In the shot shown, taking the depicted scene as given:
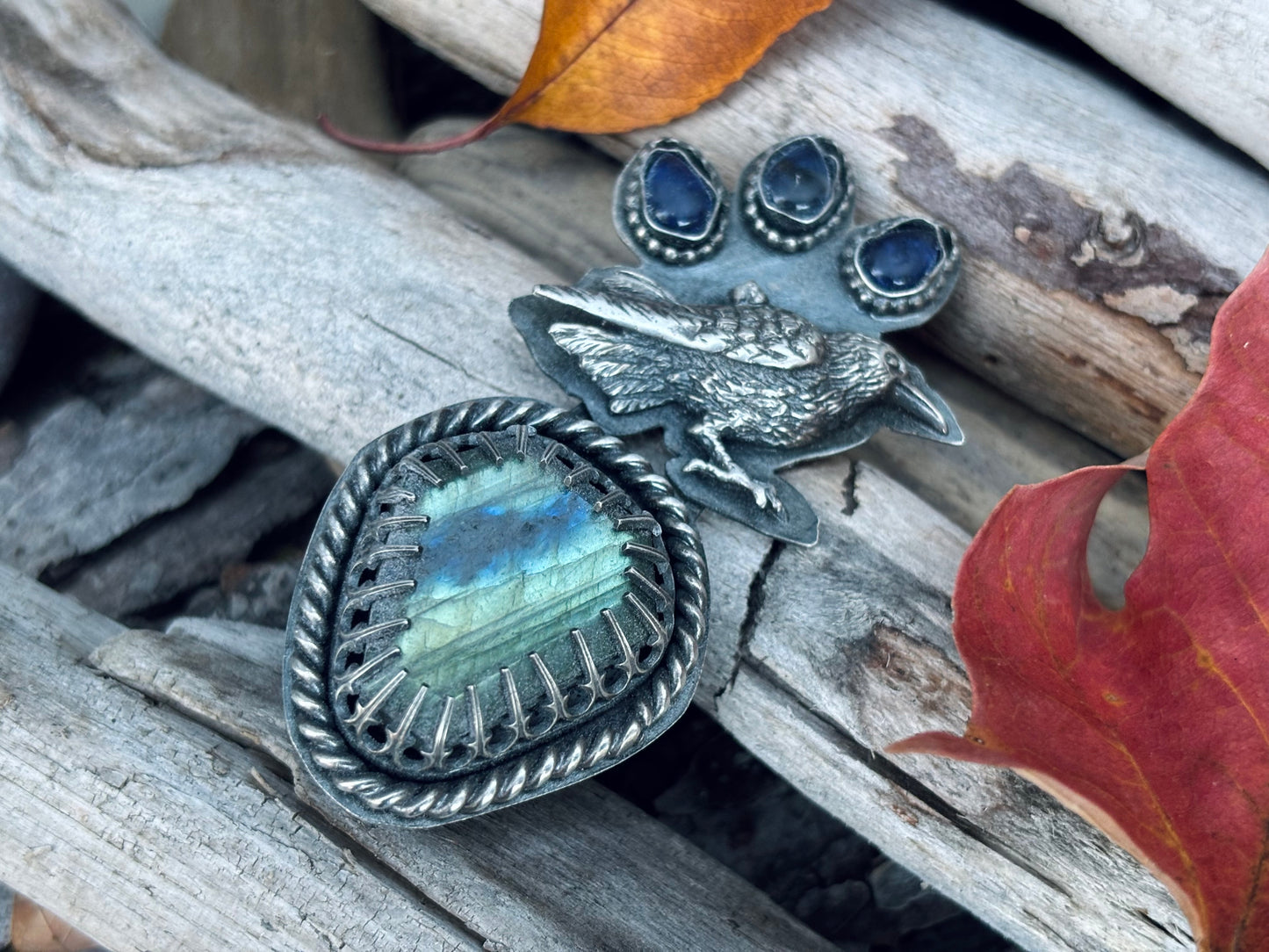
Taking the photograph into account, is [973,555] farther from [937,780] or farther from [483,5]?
[483,5]

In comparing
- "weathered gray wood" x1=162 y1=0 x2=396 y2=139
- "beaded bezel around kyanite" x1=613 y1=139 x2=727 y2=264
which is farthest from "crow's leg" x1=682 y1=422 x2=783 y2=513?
"weathered gray wood" x1=162 y1=0 x2=396 y2=139

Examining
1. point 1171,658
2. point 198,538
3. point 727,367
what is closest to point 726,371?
point 727,367

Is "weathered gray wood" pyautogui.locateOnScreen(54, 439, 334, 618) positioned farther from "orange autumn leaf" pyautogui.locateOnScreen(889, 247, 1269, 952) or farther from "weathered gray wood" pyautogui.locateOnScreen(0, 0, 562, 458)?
"orange autumn leaf" pyautogui.locateOnScreen(889, 247, 1269, 952)

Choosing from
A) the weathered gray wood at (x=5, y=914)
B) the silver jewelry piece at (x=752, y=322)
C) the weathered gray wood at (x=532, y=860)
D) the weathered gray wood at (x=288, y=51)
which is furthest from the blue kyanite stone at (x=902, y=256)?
the weathered gray wood at (x=5, y=914)

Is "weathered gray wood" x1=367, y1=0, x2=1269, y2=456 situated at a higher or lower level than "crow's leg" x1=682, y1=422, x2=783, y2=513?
higher

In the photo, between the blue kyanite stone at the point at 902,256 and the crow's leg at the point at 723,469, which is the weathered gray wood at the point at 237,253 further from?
the blue kyanite stone at the point at 902,256

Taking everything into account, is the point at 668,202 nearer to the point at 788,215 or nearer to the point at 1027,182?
the point at 788,215
